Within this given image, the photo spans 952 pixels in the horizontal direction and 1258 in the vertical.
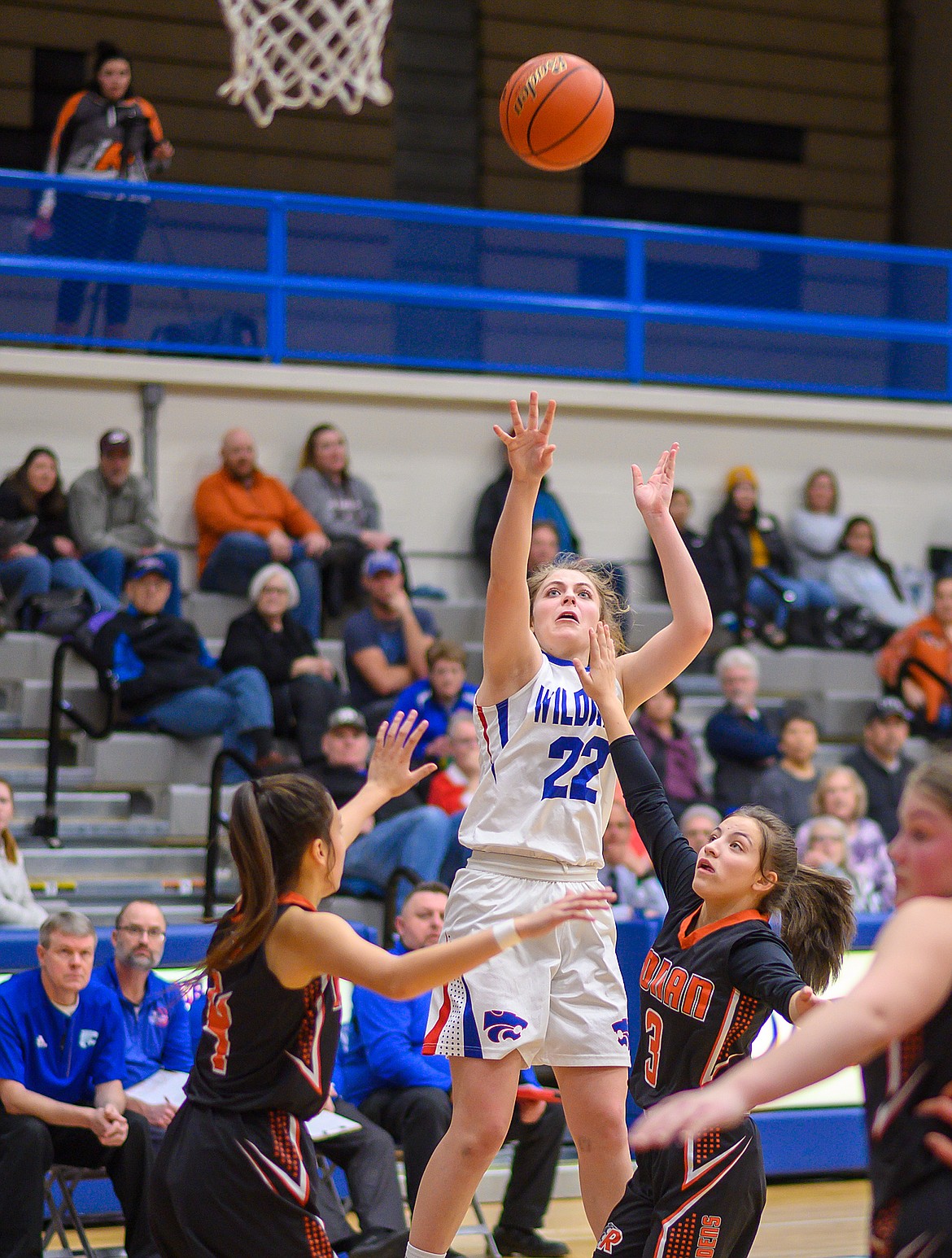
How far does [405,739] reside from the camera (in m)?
4.00

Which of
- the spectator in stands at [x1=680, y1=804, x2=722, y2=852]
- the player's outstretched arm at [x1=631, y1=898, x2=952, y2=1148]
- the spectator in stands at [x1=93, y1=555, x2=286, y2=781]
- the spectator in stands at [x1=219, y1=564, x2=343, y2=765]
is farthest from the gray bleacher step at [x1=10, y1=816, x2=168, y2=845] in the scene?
the player's outstretched arm at [x1=631, y1=898, x2=952, y2=1148]

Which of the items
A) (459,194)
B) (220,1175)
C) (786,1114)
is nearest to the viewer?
(220,1175)

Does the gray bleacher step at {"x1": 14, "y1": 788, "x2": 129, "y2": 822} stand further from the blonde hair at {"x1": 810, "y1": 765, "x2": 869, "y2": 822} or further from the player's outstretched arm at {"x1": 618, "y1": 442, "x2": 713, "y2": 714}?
the player's outstretched arm at {"x1": 618, "y1": 442, "x2": 713, "y2": 714}

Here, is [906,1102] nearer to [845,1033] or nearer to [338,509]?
[845,1033]

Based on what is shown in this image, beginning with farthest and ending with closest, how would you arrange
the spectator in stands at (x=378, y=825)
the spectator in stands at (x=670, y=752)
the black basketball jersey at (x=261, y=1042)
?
1. the spectator in stands at (x=670, y=752)
2. the spectator in stands at (x=378, y=825)
3. the black basketball jersey at (x=261, y=1042)

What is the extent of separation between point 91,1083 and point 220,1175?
8.62 ft

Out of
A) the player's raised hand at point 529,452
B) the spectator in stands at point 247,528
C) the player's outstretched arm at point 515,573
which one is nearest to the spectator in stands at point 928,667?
the spectator in stands at point 247,528

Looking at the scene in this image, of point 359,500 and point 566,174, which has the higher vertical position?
point 566,174

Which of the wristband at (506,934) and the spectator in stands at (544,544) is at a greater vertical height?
the spectator in stands at (544,544)

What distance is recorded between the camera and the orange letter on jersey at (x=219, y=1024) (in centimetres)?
321

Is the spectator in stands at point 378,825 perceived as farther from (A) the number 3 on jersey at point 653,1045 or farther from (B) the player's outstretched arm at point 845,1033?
(B) the player's outstretched arm at point 845,1033

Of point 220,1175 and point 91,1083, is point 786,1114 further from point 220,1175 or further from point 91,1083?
point 220,1175

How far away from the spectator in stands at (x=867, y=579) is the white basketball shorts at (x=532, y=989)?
7785mm

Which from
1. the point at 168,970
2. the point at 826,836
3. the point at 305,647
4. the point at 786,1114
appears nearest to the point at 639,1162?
the point at 168,970
